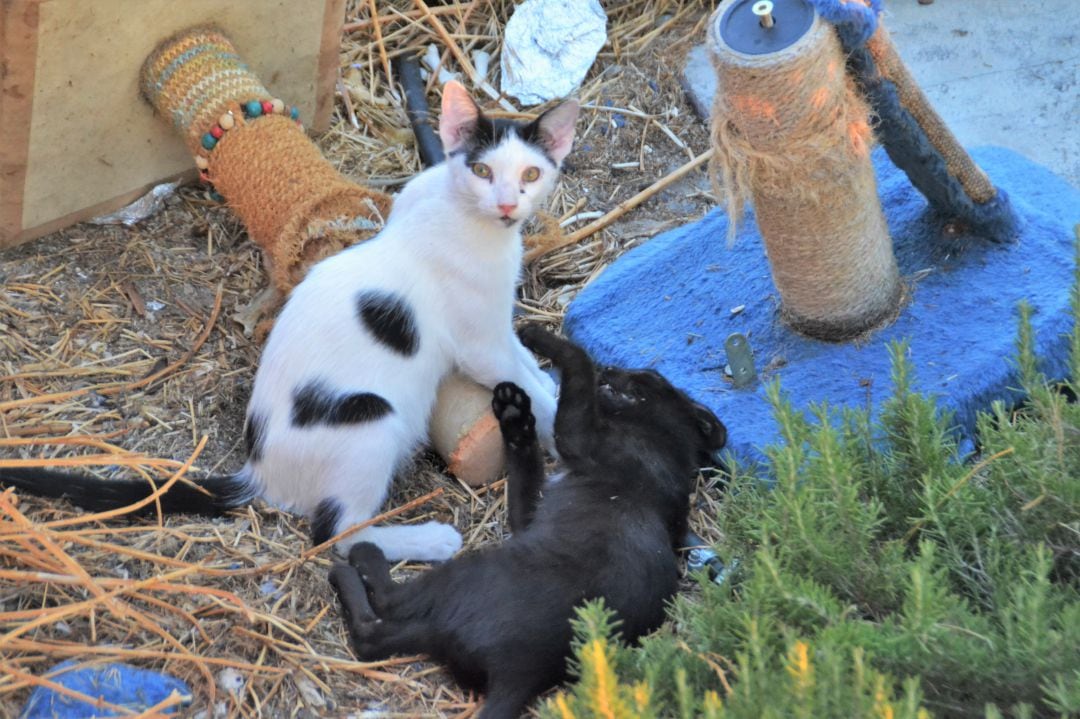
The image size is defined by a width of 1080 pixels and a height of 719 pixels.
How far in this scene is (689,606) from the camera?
7.71 ft

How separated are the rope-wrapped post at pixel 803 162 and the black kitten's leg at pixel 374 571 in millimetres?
1172

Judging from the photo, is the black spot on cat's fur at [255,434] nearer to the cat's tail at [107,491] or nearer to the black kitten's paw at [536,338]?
the cat's tail at [107,491]

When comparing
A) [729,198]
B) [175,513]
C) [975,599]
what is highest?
[729,198]

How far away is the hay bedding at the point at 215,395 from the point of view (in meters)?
2.45

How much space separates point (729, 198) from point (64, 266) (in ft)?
6.72

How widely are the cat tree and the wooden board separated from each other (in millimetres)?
1328

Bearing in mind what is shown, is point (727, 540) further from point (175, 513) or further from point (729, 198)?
point (175, 513)

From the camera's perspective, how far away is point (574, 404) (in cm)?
304

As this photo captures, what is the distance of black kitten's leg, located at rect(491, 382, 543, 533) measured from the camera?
10.0 ft

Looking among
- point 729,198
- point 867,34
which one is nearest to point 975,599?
point 729,198

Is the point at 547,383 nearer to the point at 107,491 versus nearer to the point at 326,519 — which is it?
the point at 326,519

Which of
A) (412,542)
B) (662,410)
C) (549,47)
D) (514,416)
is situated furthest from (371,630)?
(549,47)

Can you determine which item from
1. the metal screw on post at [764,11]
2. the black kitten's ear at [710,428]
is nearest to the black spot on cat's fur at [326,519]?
the black kitten's ear at [710,428]

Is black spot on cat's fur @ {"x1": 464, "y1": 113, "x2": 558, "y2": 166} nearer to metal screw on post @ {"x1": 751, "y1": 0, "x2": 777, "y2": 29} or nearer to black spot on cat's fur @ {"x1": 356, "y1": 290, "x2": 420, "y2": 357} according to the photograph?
black spot on cat's fur @ {"x1": 356, "y1": 290, "x2": 420, "y2": 357}
